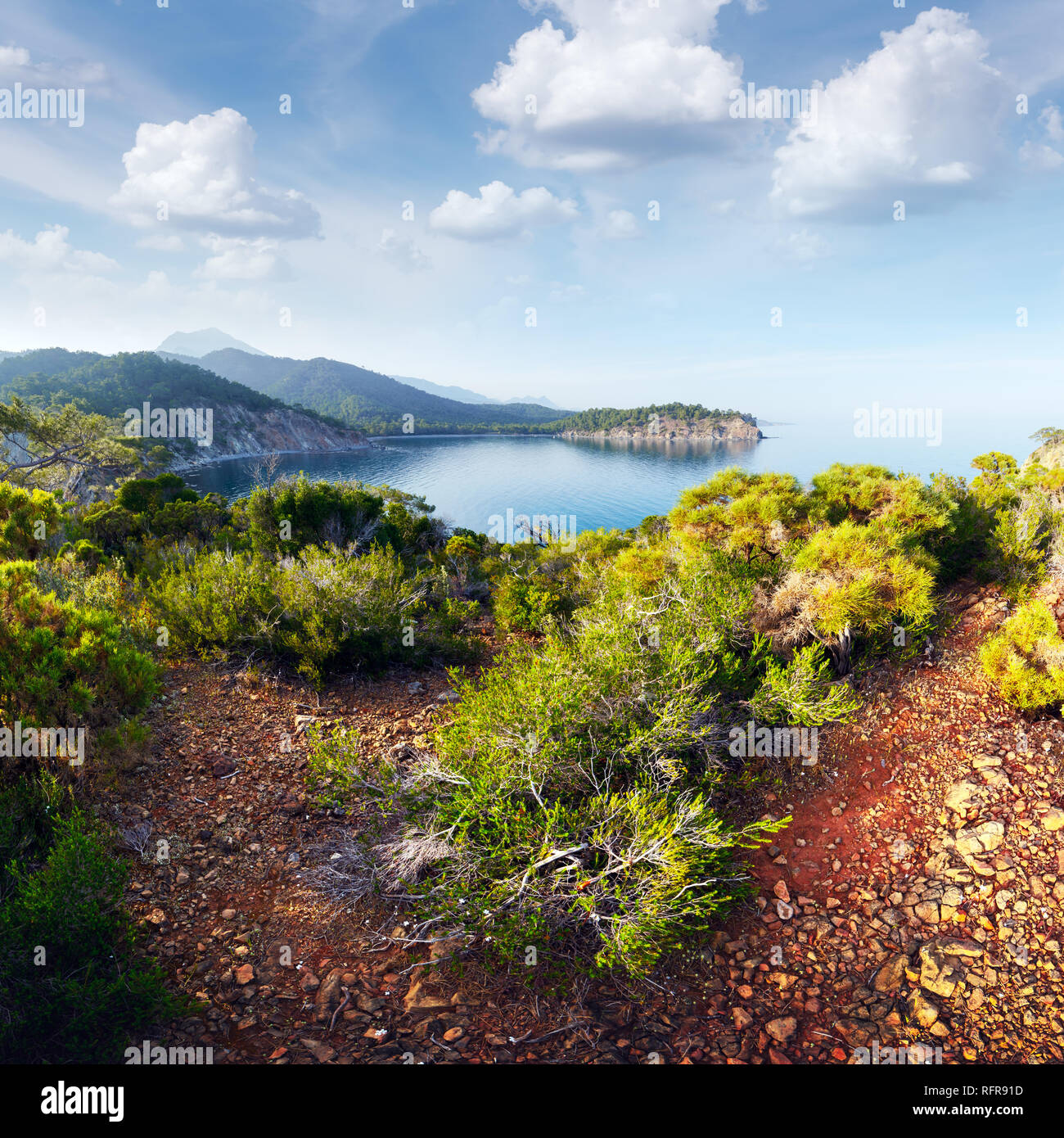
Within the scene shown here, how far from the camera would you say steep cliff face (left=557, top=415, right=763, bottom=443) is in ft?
473

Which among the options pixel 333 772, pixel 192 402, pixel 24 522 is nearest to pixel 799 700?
pixel 333 772

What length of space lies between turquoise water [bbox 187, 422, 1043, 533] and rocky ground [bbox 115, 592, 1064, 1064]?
119 feet

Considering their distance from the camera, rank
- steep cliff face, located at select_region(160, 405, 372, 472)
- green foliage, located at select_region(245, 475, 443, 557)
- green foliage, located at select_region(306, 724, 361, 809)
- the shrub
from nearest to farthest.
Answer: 1. the shrub
2. green foliage, located at select_region(306, 724, 361, 809)
3. green foliage, located at select_region(245, 475, 443, 557)
4. steep cliff face, located at select_region(160, 405, 372, 472)

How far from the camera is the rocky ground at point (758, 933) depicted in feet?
12.4

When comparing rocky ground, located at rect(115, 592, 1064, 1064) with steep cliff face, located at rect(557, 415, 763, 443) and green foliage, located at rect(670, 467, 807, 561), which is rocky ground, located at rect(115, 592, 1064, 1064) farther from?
steep cliff face, located at rect(557, 415, 763, 443)

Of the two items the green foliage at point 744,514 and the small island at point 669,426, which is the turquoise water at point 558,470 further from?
the green foliage at point 744,514

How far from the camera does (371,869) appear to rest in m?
5.05

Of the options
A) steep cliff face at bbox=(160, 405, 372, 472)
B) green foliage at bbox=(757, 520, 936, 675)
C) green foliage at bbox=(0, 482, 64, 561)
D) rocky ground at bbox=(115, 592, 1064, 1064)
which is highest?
steep cliff face at bbox=(160, 405, 372, 472)

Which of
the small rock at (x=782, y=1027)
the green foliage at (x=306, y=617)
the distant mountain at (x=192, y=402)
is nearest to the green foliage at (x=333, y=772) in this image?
the green foliage at (x=306, y=617)

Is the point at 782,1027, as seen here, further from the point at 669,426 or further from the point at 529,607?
the point at 669,426

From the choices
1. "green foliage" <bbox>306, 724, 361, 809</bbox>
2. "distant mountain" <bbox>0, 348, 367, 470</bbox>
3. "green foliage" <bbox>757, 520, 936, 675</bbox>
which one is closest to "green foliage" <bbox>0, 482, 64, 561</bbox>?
"green foliage" <bbox>306, 724, 361, 809</bbox>

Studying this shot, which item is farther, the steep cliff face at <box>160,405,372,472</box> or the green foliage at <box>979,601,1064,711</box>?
the steep cliff face at <box>160,405,372,472</box>
